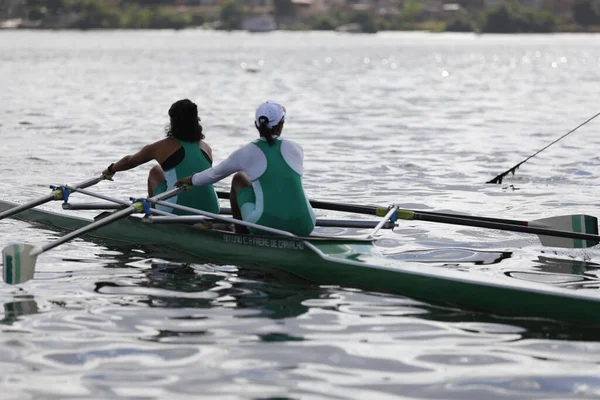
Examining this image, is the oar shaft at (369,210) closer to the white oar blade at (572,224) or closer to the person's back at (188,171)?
the white oar blade at (572,224)

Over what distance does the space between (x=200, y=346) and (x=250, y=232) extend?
9.42 feet

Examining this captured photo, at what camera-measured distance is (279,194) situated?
38.0 ft

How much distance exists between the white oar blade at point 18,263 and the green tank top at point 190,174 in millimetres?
2148

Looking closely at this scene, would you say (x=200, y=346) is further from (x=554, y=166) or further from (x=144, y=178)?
(x=554, y=166)

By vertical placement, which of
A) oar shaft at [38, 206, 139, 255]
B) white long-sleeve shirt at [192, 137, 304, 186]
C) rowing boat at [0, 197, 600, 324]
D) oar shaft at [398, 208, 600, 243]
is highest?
white long-sleeve shirt at [192, 137, 304, 186]

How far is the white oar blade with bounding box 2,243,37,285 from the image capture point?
11.0 meters

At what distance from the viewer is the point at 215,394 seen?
8.14m

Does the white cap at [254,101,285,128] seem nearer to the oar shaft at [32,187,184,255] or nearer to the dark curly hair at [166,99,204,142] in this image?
the dark curly hair at [166,99,204,142]

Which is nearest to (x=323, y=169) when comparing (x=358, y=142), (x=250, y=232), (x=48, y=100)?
(x=358, y=142)

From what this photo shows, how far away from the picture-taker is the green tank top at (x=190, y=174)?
Result: 12.8 meters

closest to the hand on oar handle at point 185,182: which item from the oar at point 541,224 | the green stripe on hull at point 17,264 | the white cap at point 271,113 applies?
the white cap at point 271,113

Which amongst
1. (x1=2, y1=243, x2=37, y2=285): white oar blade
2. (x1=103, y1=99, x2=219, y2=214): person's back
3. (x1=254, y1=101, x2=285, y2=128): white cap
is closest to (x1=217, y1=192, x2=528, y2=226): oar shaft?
(x1=103, y1=99, x2=219, y2=214): person's back

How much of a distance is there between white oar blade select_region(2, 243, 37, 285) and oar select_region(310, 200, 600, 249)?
11.9 feet

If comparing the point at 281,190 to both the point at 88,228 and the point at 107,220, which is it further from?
the point at 88,228
